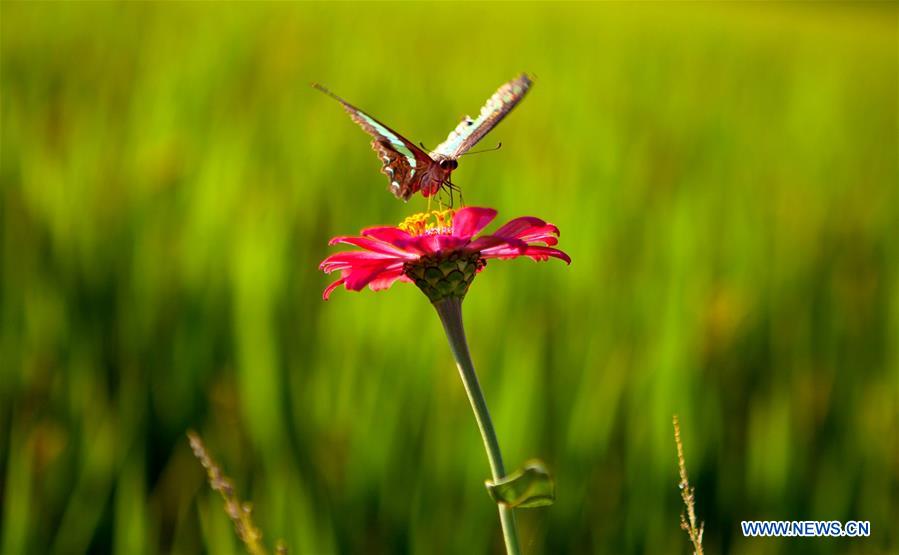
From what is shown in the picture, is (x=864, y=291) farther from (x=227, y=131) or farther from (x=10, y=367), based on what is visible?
(x=10, y=367)

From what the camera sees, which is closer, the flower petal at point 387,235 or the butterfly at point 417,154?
the flower petal at point 387,235

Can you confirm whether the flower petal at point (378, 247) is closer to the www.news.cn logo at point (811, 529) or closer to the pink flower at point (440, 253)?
the pink flower at point (440, 253)

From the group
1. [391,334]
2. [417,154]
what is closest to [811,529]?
[391,334]

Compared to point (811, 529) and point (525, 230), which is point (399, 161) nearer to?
point (525, 230)

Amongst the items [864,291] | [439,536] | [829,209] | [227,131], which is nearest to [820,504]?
[439,536]

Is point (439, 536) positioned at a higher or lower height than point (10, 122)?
lower

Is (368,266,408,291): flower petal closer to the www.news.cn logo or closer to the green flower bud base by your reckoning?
the green flower bud base

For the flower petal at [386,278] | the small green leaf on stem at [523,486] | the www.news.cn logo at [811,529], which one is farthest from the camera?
the www.news.cn logo at [811,529]

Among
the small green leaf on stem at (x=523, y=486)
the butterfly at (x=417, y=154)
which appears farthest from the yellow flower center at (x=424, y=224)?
the small green leaf on stem at (x=523, y=486)
